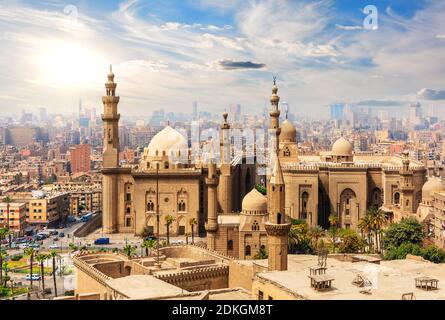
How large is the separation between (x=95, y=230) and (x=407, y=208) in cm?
1336

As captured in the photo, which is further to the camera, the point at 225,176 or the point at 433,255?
the point at 225,176

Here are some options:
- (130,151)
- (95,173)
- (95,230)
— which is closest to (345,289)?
(95,230)

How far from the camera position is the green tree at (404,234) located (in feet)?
58.1

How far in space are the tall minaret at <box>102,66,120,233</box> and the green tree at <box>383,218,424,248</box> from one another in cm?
1096

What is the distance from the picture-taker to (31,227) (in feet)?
96.5

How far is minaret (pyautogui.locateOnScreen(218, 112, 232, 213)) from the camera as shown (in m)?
21.5

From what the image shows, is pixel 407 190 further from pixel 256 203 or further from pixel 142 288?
pixel 142 288

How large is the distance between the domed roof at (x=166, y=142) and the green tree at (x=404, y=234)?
31.0 ft

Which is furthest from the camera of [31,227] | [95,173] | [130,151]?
[95,173]

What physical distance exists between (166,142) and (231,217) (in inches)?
239

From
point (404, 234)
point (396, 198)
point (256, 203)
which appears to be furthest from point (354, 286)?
point (396, 198)

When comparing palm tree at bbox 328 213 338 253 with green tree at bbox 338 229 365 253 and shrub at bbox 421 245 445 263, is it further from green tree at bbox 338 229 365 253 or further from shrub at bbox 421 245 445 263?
shrub at bbox 421 245 445 263

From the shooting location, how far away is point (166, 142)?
23.7 metres
